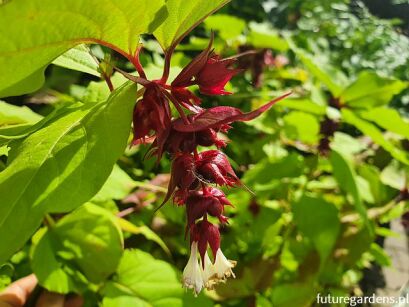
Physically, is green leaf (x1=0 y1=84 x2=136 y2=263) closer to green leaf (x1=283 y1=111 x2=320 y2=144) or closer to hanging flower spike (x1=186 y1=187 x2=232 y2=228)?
hanging flower spike (x1=186 y1=187 x2=232 y2=228)

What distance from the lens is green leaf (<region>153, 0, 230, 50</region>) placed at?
0.44 metres

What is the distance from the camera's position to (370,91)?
3.81ft

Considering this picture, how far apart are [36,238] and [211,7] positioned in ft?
2.05

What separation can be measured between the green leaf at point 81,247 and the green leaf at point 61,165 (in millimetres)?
400

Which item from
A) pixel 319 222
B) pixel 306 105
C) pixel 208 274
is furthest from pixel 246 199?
pixel 208 274

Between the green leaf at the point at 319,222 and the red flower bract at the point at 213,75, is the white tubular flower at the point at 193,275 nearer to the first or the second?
the red flower bract at the point at 213,75

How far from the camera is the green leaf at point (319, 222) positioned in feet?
3.85

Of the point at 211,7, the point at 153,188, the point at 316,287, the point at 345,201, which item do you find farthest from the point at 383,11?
the point at 211,7

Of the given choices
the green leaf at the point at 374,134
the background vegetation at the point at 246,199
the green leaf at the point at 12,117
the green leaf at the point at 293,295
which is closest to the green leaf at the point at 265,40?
the background vegetation at the point at 246,199

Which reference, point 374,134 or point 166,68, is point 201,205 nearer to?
point 166,68

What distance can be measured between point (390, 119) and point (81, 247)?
28.3 inches

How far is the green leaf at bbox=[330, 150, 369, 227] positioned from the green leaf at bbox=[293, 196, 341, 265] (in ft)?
0.40

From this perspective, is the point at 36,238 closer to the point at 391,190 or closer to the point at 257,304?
the point at 257,304

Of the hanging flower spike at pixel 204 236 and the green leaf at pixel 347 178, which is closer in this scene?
the hanging flower spike at pixel 204 236
